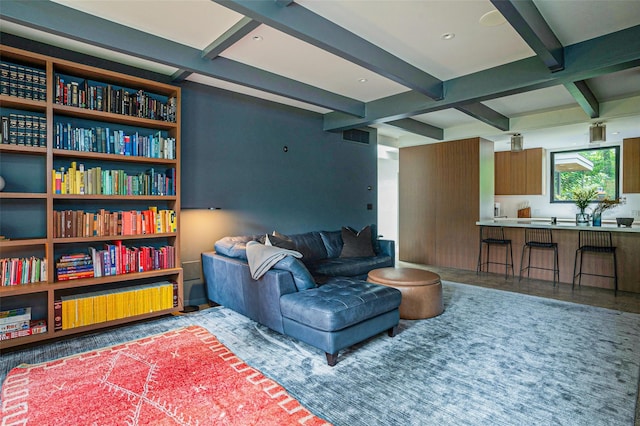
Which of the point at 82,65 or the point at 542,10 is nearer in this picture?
the point at 542,10

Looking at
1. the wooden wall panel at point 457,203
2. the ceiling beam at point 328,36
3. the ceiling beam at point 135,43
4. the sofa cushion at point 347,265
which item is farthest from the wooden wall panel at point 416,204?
the ceiling beam at point 135,43

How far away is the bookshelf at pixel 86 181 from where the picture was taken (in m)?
2.89

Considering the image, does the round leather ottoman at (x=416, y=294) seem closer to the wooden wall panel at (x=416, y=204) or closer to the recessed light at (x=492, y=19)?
the recessed light at (x=492, y=19)

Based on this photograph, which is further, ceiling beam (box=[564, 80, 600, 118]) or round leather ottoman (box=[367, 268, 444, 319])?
ceiling beam (box=[564, 80, 600, 118])

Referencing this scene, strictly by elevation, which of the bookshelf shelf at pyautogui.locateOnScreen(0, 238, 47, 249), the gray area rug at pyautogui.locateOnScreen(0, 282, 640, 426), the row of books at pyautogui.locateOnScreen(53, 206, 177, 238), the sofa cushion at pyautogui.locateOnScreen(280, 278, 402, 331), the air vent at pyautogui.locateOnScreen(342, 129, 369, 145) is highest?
the air vent at pyautogui.locateOnScreen(342, 129, 369, 145)

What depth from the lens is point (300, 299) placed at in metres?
2.74

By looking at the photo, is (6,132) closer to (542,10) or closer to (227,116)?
(227,116)

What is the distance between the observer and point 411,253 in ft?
23.7

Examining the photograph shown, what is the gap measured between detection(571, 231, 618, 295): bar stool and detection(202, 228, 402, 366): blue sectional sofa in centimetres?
374

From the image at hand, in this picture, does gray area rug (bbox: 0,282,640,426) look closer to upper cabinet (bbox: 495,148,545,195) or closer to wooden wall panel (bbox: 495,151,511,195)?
upper cabinet (bbox: 495,148,545,195)

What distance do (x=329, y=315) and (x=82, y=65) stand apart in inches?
121

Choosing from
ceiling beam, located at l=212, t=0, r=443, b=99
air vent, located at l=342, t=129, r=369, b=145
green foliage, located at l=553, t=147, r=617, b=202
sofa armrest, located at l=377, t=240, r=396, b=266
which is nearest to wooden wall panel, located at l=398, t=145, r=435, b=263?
air vent, located at l=342, t=129, r=369, b=145

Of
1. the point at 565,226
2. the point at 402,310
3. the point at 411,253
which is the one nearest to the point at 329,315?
the point at 402,310

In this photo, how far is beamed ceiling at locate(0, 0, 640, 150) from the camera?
2453 mm
